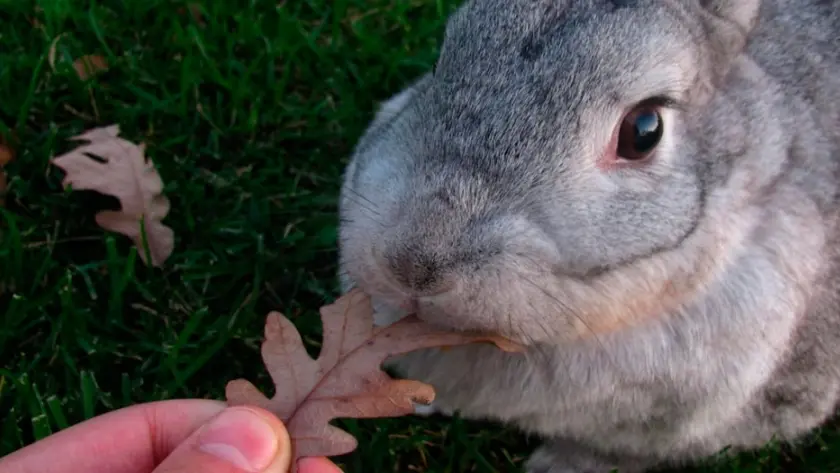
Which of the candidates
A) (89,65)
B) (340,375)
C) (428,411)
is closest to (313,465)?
(340,375)

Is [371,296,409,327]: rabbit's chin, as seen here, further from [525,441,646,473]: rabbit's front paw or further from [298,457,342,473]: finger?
[525,441,646,473]: rabbit's front paw

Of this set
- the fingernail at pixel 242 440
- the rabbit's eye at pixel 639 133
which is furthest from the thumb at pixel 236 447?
the rabbit's eye at pixel 639 133

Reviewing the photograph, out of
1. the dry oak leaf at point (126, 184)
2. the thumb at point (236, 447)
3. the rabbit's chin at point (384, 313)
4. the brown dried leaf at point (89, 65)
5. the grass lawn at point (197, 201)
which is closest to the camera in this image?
the thumb at point (236, 447)

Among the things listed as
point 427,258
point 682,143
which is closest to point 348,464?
point 427,258

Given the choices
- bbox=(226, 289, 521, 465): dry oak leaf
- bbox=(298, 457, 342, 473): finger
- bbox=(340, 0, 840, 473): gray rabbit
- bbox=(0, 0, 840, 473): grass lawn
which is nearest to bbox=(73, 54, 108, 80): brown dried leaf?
bbox=(0, 0, 840, 473): grass lawn

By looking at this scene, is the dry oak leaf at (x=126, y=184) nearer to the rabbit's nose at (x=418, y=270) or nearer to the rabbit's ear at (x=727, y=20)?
the rabbit's nose at (x=418, y=270)

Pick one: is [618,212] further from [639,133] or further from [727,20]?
[727,20]
